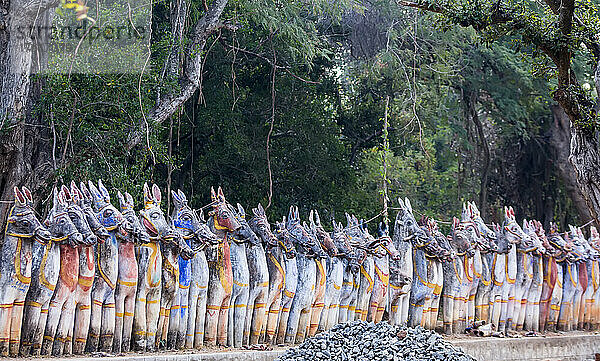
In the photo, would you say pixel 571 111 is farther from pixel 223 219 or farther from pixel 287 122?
pixel 287 122

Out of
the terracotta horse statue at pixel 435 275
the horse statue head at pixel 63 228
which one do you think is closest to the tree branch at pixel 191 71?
the horse statue head at pixel 63 228

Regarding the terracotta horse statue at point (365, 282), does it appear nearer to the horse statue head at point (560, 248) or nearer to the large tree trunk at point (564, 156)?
the horse statue head at point (560, 248)

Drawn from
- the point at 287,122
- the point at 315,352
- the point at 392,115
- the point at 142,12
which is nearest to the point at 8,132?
the point at 142,12

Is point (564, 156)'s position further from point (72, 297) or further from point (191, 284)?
point (72, 297)

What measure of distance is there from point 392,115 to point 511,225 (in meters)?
6.26

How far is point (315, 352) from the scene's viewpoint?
25.1 ft

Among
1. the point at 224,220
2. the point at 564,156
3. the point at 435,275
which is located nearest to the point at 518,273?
the point at 435,275

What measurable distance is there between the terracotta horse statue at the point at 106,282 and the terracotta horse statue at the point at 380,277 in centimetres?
362

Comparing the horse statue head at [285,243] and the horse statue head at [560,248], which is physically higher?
the horse statue head at [560,248]

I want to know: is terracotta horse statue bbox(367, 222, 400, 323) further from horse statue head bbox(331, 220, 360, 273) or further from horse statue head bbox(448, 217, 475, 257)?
horse statue head bbox(448, 217, 475, 257)

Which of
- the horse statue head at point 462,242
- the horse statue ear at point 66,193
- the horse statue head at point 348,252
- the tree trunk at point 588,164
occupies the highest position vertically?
the tree trunk at point 588,164

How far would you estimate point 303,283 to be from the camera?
958cm

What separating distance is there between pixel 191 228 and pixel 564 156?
12.8 m

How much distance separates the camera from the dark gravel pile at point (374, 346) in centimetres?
756
